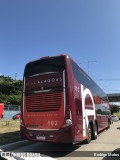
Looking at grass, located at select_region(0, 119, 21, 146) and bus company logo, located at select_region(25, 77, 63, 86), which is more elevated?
bus company logo, located at select_region(25, 77, 63, 86)

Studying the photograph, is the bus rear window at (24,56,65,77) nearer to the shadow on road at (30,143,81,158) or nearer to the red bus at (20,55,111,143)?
the red bus at (20,55,111,143)

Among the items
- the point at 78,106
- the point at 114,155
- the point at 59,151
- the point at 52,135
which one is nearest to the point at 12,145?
the point at 59,151

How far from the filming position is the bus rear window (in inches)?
436

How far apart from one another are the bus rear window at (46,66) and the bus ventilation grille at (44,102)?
1048 mm

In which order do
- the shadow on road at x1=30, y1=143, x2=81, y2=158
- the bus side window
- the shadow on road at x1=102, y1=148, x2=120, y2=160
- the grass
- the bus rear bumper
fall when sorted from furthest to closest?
1. the grass
2. the bus side window
3. the shadow on road at x1=30, y1=143, x2=81, y2=158
4. the bus rear bumper
5. the shadow on road at x1=102, y1=148, x2=120, y2=160

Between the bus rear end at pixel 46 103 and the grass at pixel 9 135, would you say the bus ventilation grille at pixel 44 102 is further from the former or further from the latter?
the grass at pixel 9 135

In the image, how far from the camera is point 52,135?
1032 cm

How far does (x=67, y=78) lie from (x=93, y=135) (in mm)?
5457

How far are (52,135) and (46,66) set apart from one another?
2988mm

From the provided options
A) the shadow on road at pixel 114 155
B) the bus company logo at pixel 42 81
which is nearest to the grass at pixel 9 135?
the bus company logo at pixel 42 81

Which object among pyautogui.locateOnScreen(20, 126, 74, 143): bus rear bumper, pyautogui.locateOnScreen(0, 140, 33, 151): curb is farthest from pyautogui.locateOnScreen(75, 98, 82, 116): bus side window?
pyautogui.locateOnScreen(0, 140, 33, 151): curb

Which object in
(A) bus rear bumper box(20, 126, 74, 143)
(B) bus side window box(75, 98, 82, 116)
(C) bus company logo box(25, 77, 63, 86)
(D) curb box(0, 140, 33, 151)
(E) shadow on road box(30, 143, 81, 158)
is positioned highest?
(C) bus company logo box(25, 77, 63, 86)

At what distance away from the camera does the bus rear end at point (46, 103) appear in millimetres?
10352

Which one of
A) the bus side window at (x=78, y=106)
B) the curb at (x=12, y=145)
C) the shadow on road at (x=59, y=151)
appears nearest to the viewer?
the shadow on road at (x=59, y=151)
